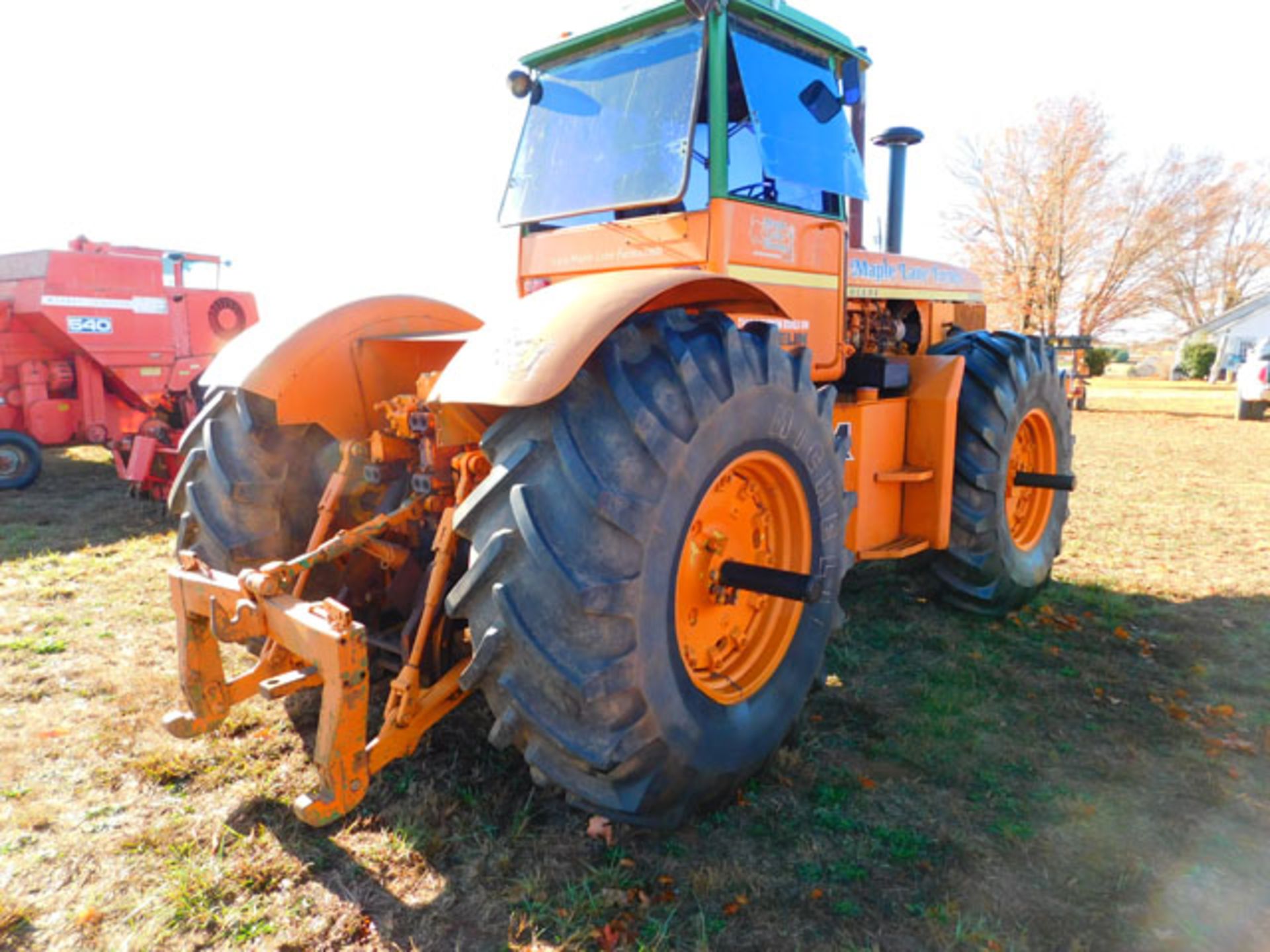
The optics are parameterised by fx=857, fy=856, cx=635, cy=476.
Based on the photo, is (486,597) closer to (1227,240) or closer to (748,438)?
(748,438)

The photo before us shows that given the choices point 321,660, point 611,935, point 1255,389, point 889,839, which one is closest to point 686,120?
point 321,660

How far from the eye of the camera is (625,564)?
2.33 metres

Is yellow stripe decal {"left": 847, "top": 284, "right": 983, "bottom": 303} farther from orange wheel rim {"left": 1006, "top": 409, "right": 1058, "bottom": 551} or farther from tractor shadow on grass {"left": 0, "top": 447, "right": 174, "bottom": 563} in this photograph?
tractor shadow on grass {"left": 0, "top": 447, "right": 174, "bottom": 563}

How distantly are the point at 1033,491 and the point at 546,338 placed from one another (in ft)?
14.0

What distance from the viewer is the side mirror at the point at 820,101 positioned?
3926mm

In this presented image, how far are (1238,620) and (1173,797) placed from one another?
244cm

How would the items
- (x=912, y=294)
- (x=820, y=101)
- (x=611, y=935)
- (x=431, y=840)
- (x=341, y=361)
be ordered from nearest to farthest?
(x=611, y=935) → (x=431, y=840) → (x=341, y=361) → (x=820, y=101) → (x=912, y=294)

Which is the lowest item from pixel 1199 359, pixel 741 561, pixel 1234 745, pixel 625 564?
pixel 1234 745

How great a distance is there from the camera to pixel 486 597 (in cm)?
231

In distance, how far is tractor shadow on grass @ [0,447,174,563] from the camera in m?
6.73

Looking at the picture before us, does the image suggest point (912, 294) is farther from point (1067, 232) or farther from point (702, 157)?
point (1067, 232)

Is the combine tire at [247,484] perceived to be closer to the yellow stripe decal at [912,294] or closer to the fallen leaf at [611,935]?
the fallen leaf at [611,935]

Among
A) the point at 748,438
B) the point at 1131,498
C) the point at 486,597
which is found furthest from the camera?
the point at 1131,498

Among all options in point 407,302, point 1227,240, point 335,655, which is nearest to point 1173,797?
point 335,655
